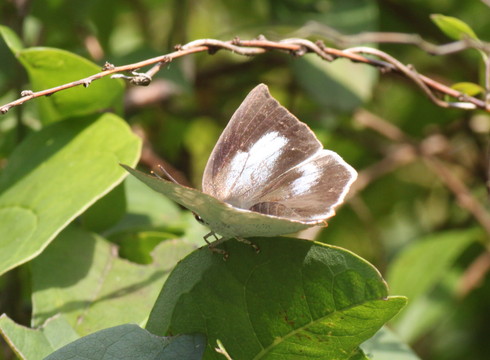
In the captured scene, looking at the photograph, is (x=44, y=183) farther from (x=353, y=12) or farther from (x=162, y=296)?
(x=353, y=12)

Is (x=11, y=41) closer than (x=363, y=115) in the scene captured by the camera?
Yes

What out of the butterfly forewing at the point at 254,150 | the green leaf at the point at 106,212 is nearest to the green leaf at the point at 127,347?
the butterfly forewing at the point at 254,150

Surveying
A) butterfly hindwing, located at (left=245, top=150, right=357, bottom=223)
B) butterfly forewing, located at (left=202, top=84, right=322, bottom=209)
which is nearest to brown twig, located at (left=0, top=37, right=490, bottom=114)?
butterfly forewing, located at (left=202, top=84, right=322, bottom=209)

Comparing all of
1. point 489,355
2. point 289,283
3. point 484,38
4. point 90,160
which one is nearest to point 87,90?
point 90,160

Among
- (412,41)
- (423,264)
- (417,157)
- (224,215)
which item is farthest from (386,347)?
(417,157)

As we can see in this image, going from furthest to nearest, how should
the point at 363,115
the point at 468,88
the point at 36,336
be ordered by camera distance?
1. the point at 363,115
2. the point at 468,88
3. the point at 36,336

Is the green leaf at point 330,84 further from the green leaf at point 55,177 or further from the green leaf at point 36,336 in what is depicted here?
the green leaf at point 36,336

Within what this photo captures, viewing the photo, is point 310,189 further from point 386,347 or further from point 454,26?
point 454,26
